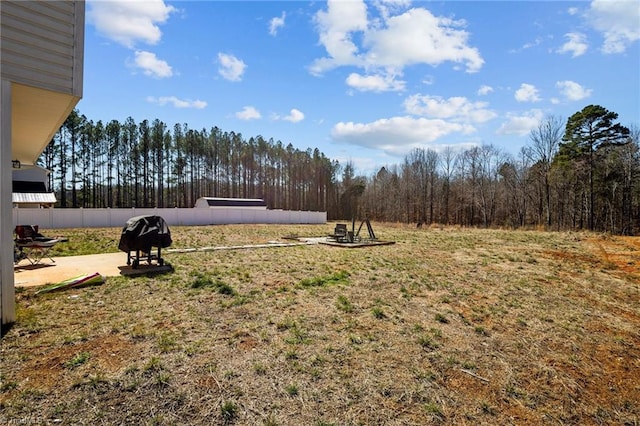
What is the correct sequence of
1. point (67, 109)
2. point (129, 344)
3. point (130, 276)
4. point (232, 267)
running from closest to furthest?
point (129, 344) → point (67, 109) → point (130, 276) → point (232, 267)

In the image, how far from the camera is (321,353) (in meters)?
3.81

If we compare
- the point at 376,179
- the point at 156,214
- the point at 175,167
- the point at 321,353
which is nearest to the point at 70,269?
the point at 321,353

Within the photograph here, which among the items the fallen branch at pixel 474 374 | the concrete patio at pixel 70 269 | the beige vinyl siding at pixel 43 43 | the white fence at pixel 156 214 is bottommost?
the fallen branch at pixel 474 374

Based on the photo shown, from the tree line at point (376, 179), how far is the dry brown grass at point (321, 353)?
83.7 ft

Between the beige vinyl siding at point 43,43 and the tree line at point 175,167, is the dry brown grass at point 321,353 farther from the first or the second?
the tree line at point 175,167

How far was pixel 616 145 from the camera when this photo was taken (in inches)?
1015

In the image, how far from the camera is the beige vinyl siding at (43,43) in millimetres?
3896

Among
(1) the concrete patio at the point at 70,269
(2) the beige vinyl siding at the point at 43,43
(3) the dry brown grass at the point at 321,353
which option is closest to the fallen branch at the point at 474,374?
(3) the dry brown grass at the point at 321,353

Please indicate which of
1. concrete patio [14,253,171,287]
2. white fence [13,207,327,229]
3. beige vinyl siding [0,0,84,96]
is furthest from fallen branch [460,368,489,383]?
white fence [13,207,327,229]

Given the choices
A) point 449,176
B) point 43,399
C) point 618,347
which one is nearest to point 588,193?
point 449,176

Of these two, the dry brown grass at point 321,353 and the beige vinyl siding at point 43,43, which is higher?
the beige vinyl siding at point 43,43

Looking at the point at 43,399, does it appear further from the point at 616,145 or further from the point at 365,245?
the point at 616,145

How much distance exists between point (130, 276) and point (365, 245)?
884 cm

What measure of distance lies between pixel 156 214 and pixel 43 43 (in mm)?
18860
